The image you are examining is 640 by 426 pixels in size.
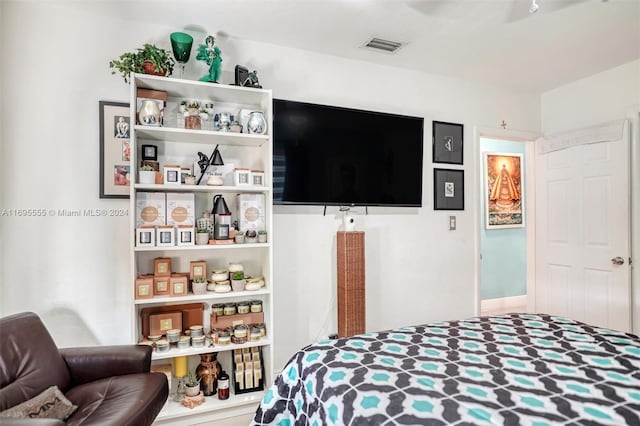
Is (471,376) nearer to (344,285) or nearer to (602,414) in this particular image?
(602,414)

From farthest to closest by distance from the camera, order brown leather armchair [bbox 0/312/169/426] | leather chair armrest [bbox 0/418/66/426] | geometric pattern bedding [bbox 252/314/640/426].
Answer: brown leather armchair [bbox 0/312/169/426] < leather chair armrest [bbox 0/418/66/426] < geometric pattern bedding [bbox 252/314/640/426]

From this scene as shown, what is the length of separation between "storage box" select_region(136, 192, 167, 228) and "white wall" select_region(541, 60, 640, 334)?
365 cm

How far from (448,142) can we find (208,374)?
2725 mm

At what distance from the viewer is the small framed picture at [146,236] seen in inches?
82.4

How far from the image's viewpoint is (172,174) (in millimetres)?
2207

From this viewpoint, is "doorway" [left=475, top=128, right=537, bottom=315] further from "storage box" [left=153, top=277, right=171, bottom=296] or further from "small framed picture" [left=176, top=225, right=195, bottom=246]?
"storage box" [left=153, top=277, right=171, bottom=296]

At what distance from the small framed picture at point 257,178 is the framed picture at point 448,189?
166 centimetres

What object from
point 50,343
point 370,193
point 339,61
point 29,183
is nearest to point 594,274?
point 370,193

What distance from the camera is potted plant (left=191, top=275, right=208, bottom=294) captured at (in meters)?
2.24

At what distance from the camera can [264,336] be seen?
93.8 inches

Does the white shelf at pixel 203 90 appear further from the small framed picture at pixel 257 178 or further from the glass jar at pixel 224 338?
the glass jar at pixel 224 338

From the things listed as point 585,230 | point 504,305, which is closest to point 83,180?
point 585,230

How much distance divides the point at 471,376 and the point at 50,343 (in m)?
1.94

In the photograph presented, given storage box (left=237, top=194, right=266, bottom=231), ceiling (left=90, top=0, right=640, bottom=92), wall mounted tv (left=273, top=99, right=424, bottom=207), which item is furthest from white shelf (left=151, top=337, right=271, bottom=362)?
ceiling (left=90, top=0, right=640, bottom=92)
